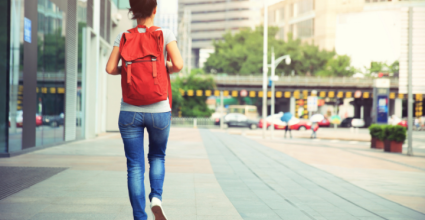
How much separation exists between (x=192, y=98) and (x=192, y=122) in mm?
6587

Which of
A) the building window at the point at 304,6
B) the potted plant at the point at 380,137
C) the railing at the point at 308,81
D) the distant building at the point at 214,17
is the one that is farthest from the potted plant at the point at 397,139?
the distant building at the point at 214,17

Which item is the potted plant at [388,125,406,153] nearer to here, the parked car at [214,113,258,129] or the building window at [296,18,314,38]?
the parked car at [214,113,258,129]

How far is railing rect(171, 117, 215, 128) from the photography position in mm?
40434

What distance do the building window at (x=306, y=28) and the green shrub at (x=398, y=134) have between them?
235ft

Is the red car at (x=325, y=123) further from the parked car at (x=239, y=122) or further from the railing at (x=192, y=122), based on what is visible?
the railing at (x=192, y=122)

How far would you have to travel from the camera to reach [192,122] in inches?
1608

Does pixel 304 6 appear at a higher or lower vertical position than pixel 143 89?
higher

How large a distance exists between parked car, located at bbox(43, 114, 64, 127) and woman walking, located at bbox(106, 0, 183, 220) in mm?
9249

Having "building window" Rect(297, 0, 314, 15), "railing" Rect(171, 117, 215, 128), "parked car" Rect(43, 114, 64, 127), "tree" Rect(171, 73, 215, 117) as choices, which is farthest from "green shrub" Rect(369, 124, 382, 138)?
"building window" Rect(297, 0, 314, 15)

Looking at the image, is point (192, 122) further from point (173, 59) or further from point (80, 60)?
point (173, 59)

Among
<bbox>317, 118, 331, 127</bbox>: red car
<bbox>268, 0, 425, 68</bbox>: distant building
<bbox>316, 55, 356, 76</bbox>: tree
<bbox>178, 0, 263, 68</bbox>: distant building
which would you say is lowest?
<bbox>317, 118, 331, 127</bbox>: red car

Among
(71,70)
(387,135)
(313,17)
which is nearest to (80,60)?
(71,70)

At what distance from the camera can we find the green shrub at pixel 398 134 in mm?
16312

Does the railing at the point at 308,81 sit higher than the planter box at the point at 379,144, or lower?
higher
